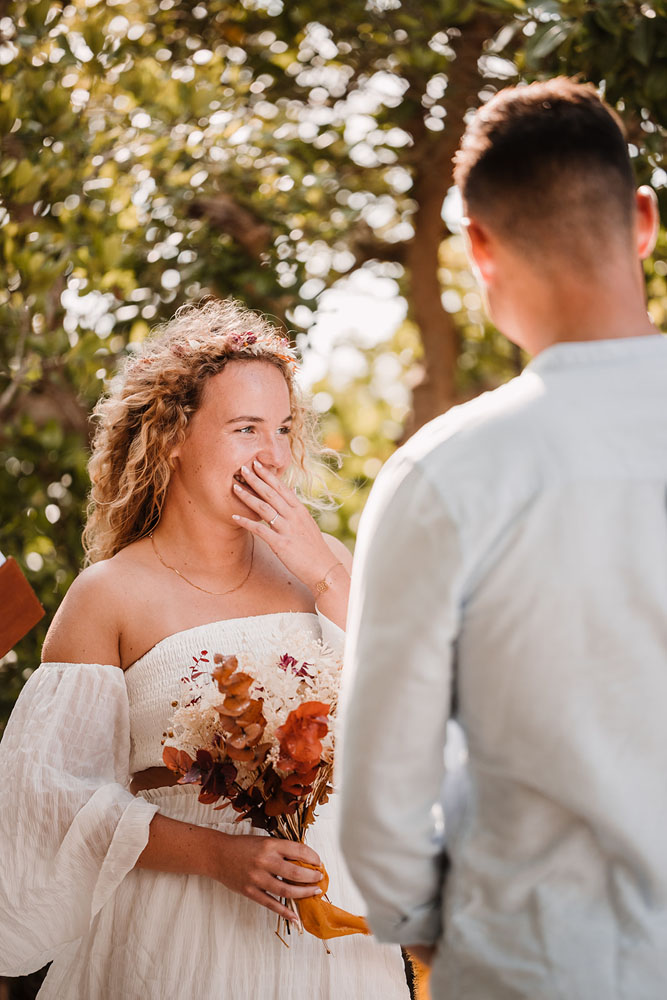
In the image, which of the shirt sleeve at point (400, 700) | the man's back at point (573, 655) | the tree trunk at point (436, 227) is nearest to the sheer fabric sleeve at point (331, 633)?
the shirt sleeve at point (400, 700)

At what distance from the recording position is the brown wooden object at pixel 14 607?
1879 mm

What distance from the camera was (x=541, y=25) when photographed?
2.57 meters

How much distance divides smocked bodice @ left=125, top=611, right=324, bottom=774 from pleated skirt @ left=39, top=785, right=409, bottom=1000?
11cm

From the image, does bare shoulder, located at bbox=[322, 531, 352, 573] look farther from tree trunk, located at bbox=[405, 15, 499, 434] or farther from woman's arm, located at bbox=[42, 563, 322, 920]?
tree trunk, located at bbox=[405, 15, 499, 434]

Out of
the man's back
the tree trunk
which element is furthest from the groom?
the tree trunk

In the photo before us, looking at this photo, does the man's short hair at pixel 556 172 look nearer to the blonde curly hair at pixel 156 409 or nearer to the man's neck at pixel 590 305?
the man's neck at pixel 590 305

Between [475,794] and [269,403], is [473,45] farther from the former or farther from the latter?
[475,794]

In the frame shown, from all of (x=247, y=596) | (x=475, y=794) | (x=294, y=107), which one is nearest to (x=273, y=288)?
(x=294, y=107)

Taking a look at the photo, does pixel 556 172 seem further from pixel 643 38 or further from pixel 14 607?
pixel 643 38

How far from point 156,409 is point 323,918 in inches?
46.7

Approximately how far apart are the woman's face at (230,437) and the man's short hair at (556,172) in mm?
1112

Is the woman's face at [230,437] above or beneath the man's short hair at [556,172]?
beneath

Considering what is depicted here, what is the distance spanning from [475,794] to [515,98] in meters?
0.81

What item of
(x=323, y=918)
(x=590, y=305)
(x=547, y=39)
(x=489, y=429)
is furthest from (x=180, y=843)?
(x=547, y=39)
